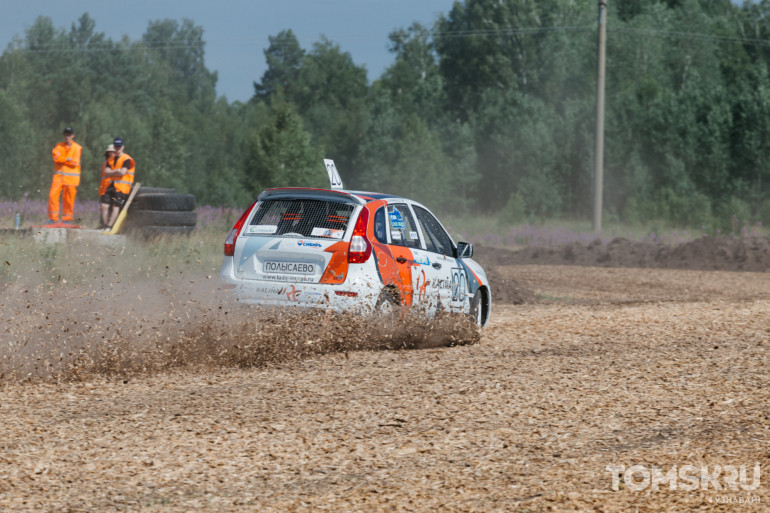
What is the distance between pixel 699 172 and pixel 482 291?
4684cm

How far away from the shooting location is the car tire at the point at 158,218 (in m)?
18.4

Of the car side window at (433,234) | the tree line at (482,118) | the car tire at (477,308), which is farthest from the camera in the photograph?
the tree line at (482,118)

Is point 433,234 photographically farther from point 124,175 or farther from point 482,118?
point 482,118

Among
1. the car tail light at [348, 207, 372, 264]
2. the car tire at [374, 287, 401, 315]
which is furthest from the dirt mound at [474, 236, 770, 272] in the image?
the car tail light at [348, 207, 372, 264]

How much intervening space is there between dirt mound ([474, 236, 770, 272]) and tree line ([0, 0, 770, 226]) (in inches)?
260

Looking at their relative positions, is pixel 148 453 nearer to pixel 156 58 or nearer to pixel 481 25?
pixel 481 25

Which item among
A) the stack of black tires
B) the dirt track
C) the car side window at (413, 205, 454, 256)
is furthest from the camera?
the stack of black tires

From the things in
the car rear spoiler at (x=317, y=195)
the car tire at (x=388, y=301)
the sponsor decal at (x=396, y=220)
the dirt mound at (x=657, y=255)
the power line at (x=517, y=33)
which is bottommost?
the dirt mound at (x=657, y=255)

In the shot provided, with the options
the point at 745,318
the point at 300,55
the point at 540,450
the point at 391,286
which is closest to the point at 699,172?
the point at 745,318

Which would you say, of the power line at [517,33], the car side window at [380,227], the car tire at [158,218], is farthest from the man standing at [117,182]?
the power line at [517,33]

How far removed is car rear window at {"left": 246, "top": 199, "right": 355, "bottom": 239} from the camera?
9.76 m

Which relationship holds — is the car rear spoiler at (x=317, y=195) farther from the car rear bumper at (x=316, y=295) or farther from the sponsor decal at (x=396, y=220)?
the car rear bumper at (x=316, y=295)

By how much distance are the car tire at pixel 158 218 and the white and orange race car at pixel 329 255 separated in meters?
8.97

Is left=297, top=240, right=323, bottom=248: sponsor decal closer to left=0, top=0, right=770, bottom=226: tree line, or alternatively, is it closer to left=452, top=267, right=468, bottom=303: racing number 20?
left=452, top=267, right=468, bottom=303: racing number 20
